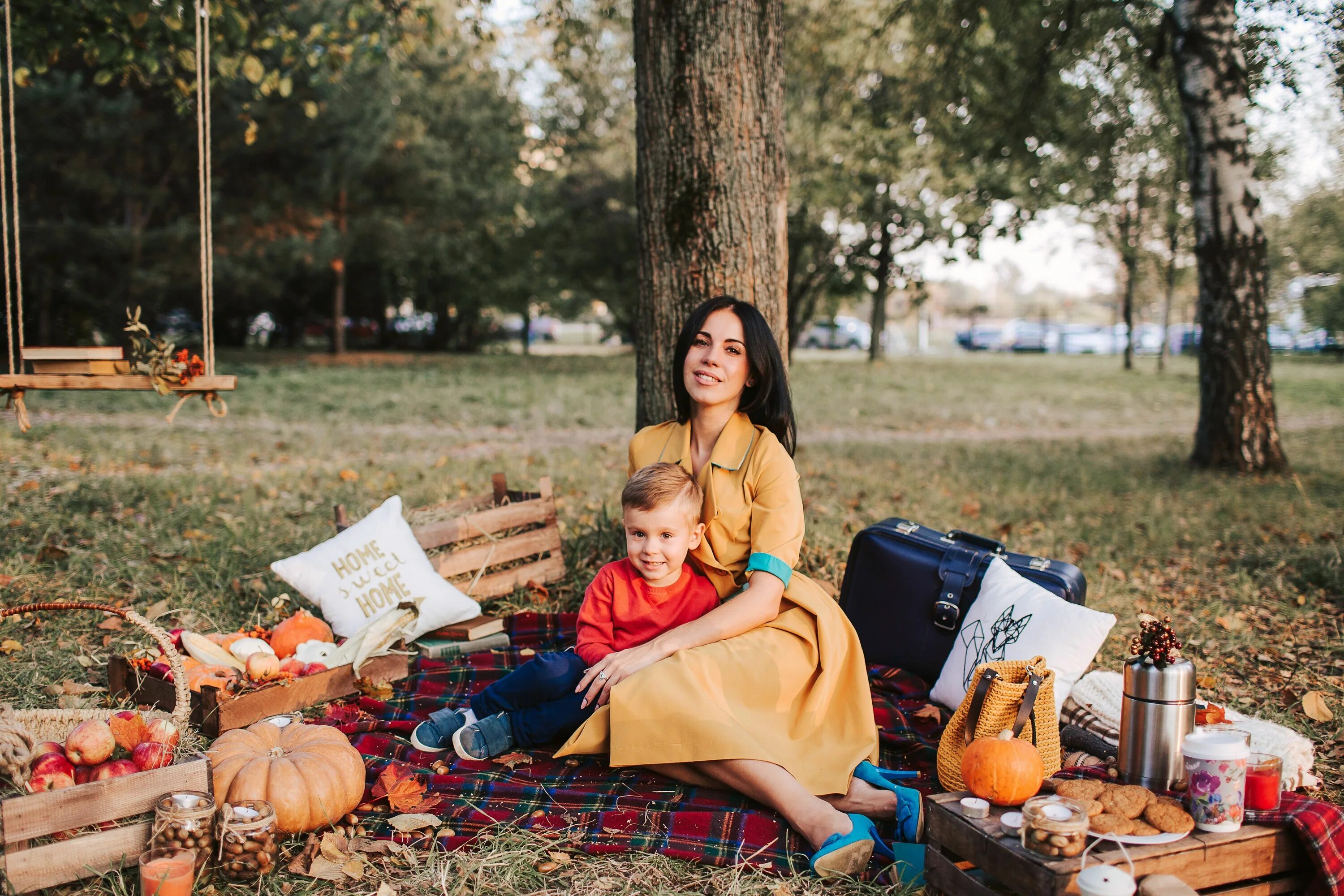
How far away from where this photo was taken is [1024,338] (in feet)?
128

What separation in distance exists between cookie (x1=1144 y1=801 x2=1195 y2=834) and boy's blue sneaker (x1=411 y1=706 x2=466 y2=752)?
235 centimetres

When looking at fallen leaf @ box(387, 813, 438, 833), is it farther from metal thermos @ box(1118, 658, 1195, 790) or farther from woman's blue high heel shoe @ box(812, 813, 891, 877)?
metal thermos @ box(1118, 658, 1195, 790)

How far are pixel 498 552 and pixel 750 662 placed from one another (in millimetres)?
2374

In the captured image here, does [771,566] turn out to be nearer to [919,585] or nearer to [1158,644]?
[919,585]

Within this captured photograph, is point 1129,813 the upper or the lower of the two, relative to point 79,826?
upper

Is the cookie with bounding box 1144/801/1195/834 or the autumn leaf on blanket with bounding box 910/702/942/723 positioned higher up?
the cookie with bounding box 1144/801/1195/834

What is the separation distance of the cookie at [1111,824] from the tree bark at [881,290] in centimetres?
2186

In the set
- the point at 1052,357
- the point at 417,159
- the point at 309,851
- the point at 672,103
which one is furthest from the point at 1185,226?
the point at 309,851

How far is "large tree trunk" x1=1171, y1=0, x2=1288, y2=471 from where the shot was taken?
8.66 meters

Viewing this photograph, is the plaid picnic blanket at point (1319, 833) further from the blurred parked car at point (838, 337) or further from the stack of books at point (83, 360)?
the blurred parked car at point (838, 337)

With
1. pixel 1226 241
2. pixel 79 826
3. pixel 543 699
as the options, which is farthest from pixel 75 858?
pixel 1226 241

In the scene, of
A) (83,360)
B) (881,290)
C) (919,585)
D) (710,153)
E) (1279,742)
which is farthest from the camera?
(881,290)

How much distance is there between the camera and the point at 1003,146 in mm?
10922

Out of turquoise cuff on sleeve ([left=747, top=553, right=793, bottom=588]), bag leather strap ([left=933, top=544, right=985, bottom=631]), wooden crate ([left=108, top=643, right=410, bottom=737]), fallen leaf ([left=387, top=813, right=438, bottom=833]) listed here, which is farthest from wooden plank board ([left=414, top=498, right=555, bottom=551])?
bag leather strap ([left=933, top=544, right=985, bottom=631])
